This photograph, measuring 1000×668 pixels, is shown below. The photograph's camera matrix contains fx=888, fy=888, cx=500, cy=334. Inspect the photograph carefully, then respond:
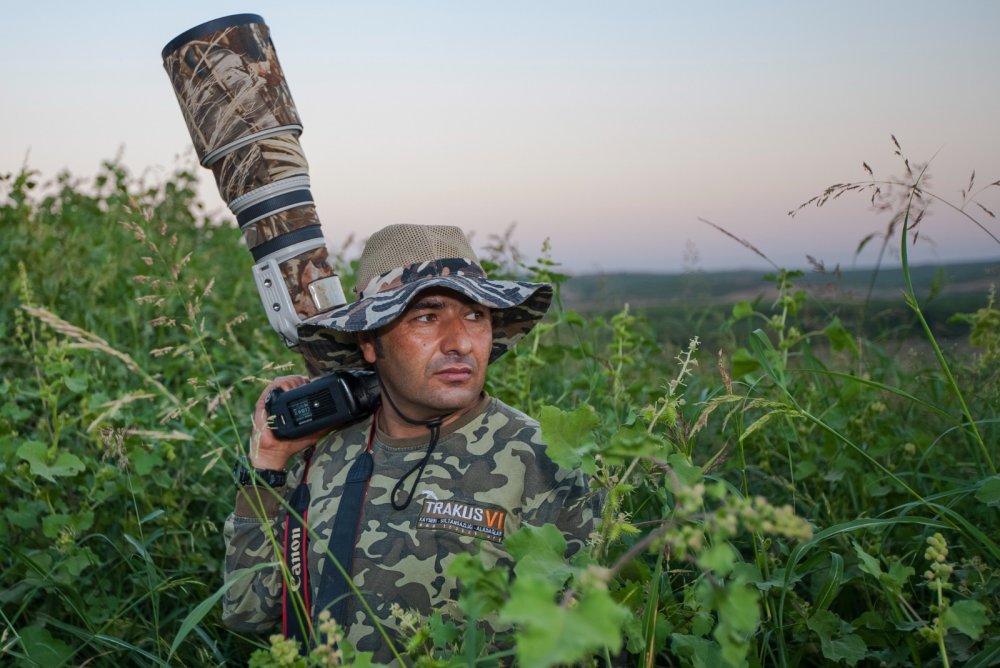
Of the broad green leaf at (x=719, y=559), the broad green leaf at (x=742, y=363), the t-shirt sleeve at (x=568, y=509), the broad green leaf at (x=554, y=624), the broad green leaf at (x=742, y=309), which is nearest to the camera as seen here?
the broad green leaf at (x=554, y=624)

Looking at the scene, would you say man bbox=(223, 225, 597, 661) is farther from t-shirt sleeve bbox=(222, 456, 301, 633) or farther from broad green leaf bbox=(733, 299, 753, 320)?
broad green leaf bbox=(733, 299, 753, 320)

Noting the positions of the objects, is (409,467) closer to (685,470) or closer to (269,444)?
(269,444)

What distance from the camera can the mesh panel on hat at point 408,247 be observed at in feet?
8.38

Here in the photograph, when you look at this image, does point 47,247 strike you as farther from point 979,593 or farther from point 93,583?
point 979,593

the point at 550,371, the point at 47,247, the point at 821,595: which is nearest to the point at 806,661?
the point at 821,595

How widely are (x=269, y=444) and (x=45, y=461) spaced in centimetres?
74

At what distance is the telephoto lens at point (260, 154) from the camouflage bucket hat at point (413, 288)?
10 cm

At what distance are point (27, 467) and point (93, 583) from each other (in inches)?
20.8

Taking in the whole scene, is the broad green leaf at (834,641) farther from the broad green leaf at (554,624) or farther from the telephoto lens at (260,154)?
the telephoto lens at (260,154)

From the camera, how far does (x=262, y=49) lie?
8.78ft

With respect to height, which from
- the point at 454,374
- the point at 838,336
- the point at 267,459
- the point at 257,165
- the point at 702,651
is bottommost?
the point at 702,651

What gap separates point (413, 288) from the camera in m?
2.34

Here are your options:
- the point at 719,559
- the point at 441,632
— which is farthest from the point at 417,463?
the point at 719,559

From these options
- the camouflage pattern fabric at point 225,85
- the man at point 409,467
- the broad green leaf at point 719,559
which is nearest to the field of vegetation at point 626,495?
the broad green leaf at point 719,559
